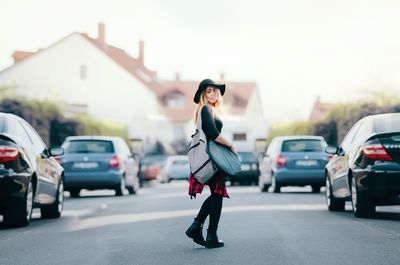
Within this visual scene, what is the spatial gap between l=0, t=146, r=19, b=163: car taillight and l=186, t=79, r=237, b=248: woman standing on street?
3383 mm

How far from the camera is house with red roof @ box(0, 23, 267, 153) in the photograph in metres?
76.6

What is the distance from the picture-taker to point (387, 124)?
539 inches

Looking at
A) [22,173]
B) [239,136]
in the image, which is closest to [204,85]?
[22,173]

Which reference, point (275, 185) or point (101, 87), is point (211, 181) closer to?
point (275, 185)

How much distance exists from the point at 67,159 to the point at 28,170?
419 inches

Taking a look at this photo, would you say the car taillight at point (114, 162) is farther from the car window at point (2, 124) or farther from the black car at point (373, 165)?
the car window at point (2, 124)

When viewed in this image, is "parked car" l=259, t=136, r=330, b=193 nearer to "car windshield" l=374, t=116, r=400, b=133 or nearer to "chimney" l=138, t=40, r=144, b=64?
"car windshield" l=374, t=116, r=400, b=133

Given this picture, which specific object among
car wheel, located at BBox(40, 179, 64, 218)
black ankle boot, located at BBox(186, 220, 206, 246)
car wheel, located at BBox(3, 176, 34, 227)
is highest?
black ankle boot, located at BBox(186, 220, 206, 246)

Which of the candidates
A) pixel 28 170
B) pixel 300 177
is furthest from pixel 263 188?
pixel 28 170

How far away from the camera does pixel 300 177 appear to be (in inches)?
948

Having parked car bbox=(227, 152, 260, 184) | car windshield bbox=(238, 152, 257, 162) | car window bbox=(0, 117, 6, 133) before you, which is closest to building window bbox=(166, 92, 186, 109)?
car windshield bbox=(238, 152, 257, 162)

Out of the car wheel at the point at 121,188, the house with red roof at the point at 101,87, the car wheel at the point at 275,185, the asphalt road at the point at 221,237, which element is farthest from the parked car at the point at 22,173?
the house with red roof at the point at 101,87

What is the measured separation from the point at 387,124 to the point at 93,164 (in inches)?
433

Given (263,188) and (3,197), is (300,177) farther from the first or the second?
(3,197)
